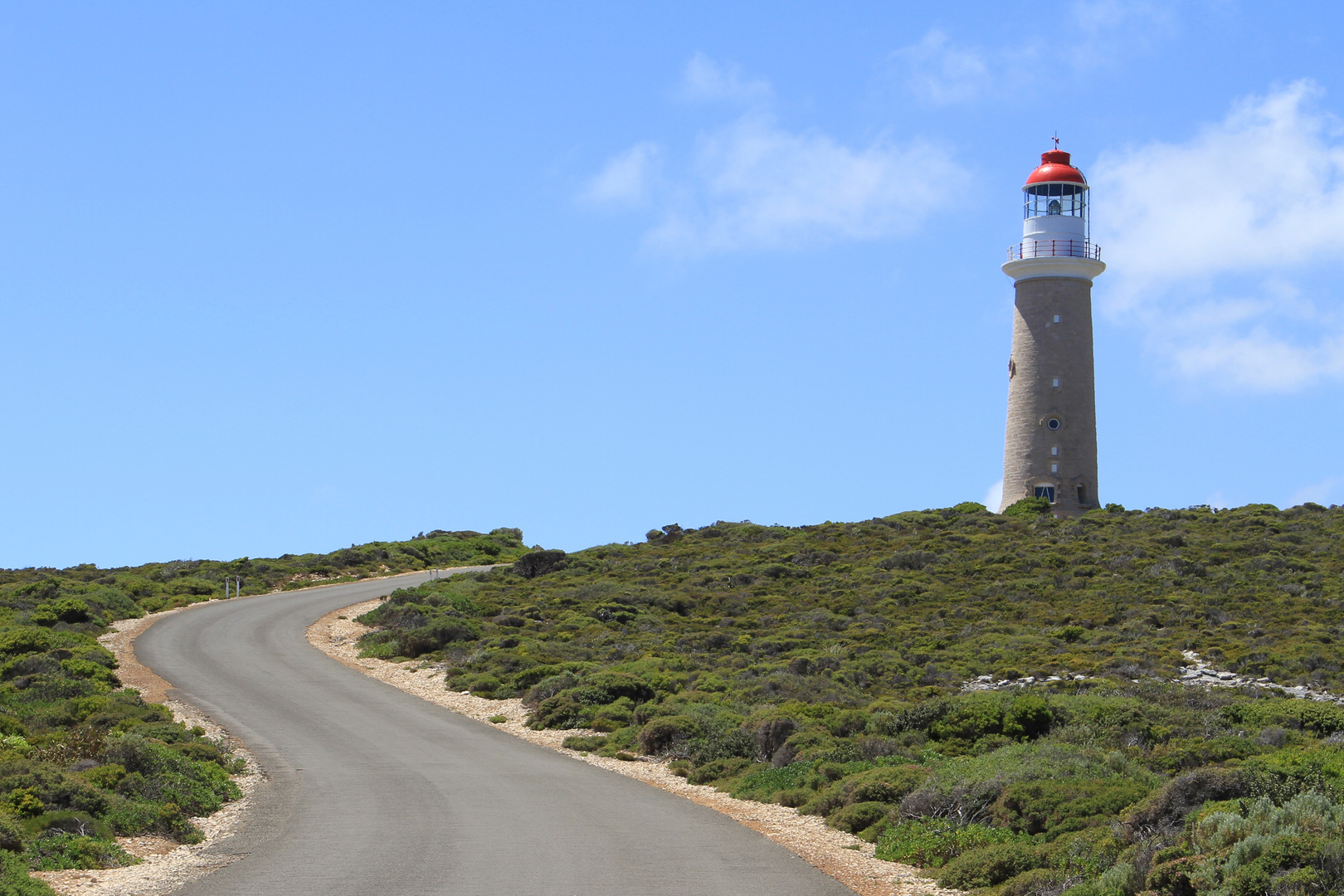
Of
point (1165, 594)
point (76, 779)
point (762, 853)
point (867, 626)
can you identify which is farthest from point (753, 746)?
point (1165, 594)

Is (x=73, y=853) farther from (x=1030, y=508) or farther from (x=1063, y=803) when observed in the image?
(x=1030, y=508)

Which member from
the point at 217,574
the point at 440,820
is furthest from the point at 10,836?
the point at 217,574

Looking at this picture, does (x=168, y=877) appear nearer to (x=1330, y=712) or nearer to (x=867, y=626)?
(x=1330, y=712)

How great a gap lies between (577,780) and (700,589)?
25754 mm

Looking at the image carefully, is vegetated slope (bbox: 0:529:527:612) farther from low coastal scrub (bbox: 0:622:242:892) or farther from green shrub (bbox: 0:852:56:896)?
green shrub (bbox: 0:852:56:896)

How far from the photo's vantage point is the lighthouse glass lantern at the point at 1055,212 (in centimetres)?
5416

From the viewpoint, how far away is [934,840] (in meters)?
14.3

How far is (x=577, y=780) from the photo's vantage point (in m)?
19.9

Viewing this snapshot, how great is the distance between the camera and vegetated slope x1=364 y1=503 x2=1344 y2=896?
39.7 feet

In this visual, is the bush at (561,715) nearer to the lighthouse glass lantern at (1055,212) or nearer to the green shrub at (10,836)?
the green shrub at (10,836)

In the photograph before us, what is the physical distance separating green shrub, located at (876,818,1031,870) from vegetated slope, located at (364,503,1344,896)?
0.10 ft

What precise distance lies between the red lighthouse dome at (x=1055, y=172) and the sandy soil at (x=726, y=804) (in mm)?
35706

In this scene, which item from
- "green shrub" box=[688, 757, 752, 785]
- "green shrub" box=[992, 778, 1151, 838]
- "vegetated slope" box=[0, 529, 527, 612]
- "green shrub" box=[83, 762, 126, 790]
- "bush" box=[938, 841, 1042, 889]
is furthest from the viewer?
"vegetated slope" box=[0, 529, 527, 612]

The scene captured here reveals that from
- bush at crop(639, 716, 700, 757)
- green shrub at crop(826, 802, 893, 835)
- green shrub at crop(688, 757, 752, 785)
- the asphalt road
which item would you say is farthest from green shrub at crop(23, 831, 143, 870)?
bush at crop(639, 716, 700, 757)
